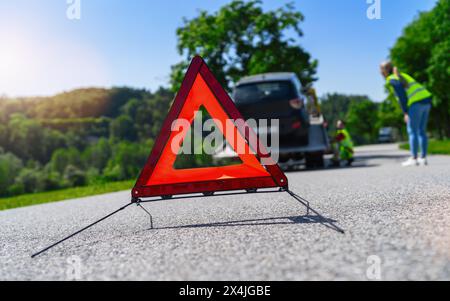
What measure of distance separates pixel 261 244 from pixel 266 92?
8.77 m

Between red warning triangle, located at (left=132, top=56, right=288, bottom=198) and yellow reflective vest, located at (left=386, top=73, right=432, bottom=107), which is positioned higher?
yellow reflective vest, located at (left=386, top=73, right=432, bottom=107)

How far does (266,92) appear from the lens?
11.5 meters

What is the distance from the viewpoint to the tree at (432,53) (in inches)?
1183

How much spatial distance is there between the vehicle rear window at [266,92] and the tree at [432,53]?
71.4 ft

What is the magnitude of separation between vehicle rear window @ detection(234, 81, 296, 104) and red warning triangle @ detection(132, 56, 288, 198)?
7255 mm

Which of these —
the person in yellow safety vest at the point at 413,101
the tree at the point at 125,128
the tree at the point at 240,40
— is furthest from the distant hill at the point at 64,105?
the person in yellow safety vest at the point at 413,101

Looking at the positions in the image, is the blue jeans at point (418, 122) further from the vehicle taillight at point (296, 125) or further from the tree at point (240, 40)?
the tree at point (240, 40)

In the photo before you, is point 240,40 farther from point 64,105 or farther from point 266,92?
point 64,105


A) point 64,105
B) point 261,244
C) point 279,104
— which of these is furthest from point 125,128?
point 261,244

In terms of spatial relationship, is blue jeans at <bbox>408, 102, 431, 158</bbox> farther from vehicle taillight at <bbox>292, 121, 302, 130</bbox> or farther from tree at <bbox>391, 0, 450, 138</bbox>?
tree at <bbox>391, 0, 450, 138</bbox>

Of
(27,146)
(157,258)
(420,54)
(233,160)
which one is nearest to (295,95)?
(233,160)

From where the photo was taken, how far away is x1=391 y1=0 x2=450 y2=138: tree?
30047 millimetres

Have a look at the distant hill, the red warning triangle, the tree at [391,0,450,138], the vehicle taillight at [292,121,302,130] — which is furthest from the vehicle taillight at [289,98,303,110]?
the distant hill
